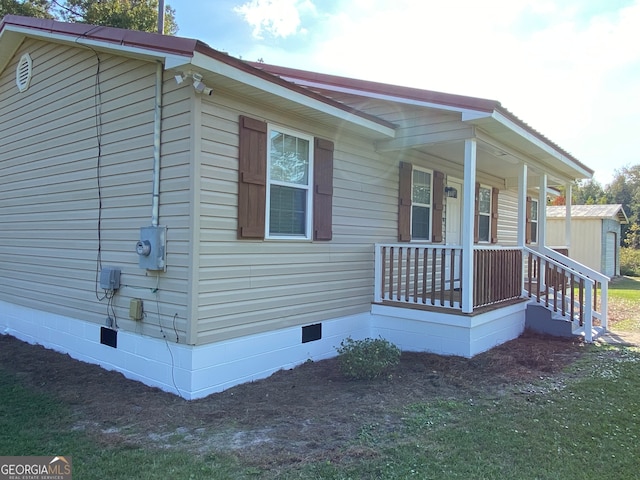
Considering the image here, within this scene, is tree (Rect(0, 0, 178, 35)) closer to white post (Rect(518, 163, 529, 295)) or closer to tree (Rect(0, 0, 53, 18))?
tree (Rect(0, 0, 53, 18))

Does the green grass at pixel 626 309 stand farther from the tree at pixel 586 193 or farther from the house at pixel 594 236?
the tree at pixel 586 193

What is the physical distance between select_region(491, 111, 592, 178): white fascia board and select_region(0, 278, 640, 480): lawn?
3.00 metres

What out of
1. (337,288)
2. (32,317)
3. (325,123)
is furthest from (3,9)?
(337,288)

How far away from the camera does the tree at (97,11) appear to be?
45.6ft

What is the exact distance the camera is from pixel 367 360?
4902 mm

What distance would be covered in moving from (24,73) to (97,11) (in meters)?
9.52

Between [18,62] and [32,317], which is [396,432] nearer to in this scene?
[32,317]

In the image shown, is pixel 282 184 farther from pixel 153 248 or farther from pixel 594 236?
pixel 594 236

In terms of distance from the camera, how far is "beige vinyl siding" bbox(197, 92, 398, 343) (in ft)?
14.5

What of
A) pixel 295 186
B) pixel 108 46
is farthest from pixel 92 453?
pixel 108 46

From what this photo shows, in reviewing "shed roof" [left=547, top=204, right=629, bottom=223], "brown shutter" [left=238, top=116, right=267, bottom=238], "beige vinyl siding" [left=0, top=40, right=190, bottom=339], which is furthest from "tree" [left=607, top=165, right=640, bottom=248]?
"beige vinyl siding" [left=0, top=40, right=190, bottom=339]

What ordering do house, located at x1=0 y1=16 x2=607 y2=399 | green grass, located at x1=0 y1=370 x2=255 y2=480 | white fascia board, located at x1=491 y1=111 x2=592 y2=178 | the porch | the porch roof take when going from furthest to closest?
the porch → white fascia board, located at x1=491 y1=111 x2=592 y2=178 → the porch roof → house, located at x1=0 y1=16 x2=607 y2=399 → green grass, located at x1=0 y1=370 x2=255 y2=480

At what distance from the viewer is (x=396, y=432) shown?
356cm

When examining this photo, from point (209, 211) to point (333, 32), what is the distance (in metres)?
6.46
